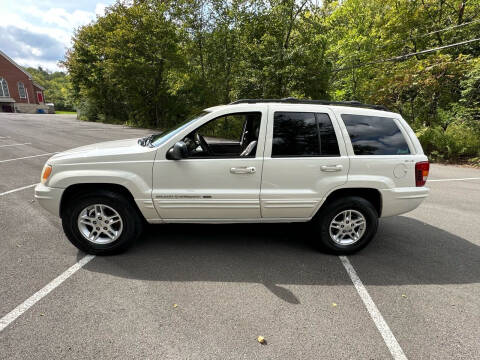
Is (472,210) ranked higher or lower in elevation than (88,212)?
lower

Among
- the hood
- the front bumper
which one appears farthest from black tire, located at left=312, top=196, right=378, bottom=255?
the front bumper

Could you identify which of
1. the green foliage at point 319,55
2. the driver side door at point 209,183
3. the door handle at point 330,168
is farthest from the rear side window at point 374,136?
the green foliage at point 319,55

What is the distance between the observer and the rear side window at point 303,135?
10.3ft

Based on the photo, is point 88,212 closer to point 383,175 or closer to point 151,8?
point 383,175

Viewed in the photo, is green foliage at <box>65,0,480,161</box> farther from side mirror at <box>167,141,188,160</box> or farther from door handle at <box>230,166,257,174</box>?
side mirror at <box>167,141,188,160</box>

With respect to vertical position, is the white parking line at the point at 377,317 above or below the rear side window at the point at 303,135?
below

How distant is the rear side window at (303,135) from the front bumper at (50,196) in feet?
8.39

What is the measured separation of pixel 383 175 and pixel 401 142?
19.8 inches

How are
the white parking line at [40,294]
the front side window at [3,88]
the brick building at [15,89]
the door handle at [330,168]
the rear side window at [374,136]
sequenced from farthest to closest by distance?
the front side window at [3,88], the brick building at [15,89], the rear side window at [374,136], the door handle at [330,168], the white parking line at [40,294]

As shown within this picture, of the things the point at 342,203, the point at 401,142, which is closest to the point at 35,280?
the point at 342,203

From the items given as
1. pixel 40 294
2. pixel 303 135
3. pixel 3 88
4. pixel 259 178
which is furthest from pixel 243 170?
pixel 3 88

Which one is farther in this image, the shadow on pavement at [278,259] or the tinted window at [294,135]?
the tinted window at [294,135]

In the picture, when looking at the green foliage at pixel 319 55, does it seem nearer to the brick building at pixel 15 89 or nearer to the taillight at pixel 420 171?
the taillight at pixel 420 171

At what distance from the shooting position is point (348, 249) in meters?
3.44
